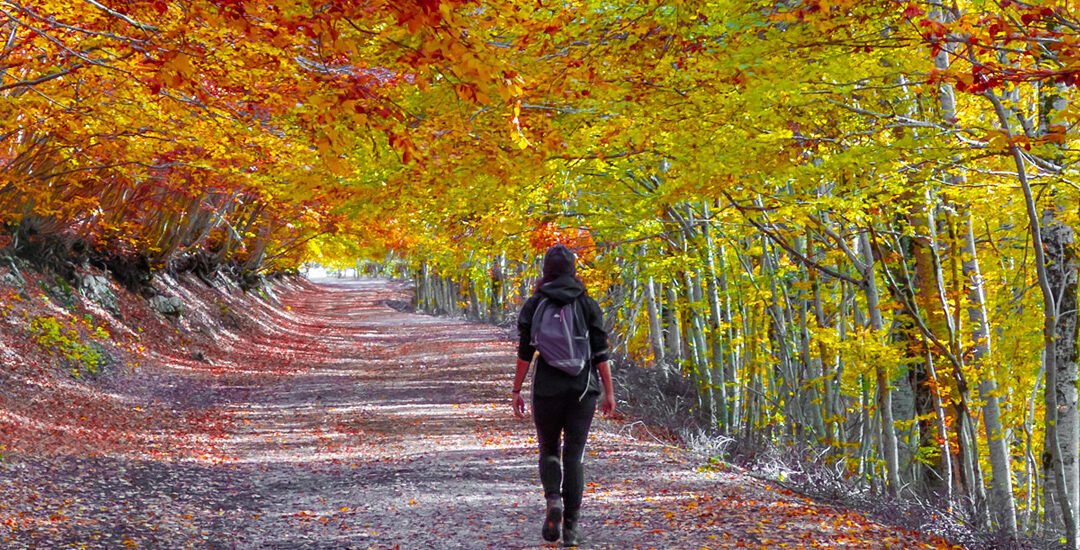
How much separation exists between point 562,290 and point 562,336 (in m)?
0.28

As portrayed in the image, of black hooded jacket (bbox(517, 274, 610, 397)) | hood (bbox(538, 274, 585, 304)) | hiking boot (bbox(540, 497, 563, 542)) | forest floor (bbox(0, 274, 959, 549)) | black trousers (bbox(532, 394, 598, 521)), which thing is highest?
hood (bbox(538, 274, 585, 304))

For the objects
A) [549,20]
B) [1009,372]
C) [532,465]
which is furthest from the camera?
[1009,372]

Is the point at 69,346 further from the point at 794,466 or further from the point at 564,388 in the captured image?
the point at 564,388

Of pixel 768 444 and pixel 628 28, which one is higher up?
pixel 628 28

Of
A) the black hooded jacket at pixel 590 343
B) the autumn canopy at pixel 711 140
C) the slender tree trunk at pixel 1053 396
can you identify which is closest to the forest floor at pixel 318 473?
the black hooded jacket at pixel 590 343

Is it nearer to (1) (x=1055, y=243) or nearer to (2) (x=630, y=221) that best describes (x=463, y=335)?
(2) (x=630, y=221)

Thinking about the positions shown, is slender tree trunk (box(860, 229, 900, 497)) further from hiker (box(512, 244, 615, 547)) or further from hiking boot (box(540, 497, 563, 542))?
hiking boot (box(540, 497, 563, 542))

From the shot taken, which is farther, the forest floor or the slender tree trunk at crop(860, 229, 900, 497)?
the slender tree trunk at crop(860, 229, 900, 497)

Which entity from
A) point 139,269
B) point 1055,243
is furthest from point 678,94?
point 139,269

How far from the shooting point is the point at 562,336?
5141 millimetres

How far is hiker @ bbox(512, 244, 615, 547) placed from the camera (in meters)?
5.16

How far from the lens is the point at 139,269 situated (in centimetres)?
2225

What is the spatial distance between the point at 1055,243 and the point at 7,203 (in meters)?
16.6

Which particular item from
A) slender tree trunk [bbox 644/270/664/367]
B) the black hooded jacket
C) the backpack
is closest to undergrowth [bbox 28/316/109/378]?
slender tree trunk [bbox 644/270/664/367]
